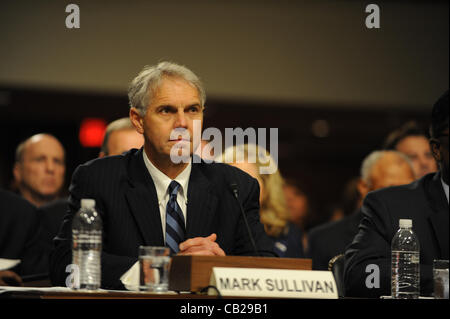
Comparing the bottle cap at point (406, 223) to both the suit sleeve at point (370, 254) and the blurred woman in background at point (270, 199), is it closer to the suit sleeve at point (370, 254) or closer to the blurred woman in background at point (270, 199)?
the suit sleeve at point (370, 254)

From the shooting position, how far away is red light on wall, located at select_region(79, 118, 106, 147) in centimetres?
1044

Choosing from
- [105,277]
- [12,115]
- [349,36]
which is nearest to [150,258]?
[105,277]

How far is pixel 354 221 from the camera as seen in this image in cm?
496

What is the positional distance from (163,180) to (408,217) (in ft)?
3.51

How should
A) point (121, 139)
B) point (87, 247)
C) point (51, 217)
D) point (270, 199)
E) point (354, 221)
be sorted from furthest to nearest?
point (354, 221)
point (270, 199)
point (51, 217)
point (121, 139)
point (87, 247)

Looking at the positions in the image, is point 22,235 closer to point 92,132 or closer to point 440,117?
point 440,117

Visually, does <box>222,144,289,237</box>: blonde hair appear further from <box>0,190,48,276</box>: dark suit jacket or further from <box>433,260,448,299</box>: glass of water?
<box>433,260,448,299</box>: glass of water

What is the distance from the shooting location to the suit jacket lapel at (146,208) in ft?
9.80

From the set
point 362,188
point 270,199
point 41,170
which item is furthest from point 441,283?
point 41,170

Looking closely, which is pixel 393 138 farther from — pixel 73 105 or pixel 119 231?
pixel 73 105

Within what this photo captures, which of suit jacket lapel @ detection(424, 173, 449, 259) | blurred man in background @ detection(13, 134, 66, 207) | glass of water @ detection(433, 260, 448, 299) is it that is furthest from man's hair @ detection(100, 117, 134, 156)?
glass of water @ detection(433, 260, 448, 299)

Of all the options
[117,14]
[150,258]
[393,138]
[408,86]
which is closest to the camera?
[150,258]

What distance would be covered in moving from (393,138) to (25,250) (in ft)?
8.65
